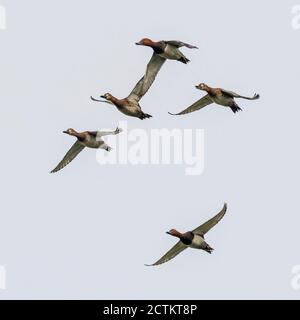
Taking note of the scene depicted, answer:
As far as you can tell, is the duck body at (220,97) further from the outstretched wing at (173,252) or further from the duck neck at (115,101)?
the outstretched wing at (173,252)

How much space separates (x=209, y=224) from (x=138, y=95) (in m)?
4.22

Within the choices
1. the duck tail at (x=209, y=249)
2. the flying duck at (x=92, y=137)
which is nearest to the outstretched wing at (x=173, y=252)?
the duck tail at (x=209, y=249)

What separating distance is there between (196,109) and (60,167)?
4.52 metres

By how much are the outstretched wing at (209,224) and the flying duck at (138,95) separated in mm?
3487

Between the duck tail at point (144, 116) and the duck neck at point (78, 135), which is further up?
the duck tail at point (144, 116)

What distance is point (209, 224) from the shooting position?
58.4m

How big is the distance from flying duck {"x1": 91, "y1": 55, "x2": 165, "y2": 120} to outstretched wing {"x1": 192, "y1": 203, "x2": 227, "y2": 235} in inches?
137

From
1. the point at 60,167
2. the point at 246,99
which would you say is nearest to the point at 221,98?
the point at 246,99

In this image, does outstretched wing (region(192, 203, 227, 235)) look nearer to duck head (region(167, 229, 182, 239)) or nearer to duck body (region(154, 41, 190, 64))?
duck head (region(167, 229, 182, 239))

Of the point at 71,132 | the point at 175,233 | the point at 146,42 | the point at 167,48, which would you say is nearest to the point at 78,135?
the point at 71,132

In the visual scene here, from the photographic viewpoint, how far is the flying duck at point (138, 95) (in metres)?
58.0

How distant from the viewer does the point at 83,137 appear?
5994 cm

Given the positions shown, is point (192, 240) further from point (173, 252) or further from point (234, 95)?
point (234, 95)
